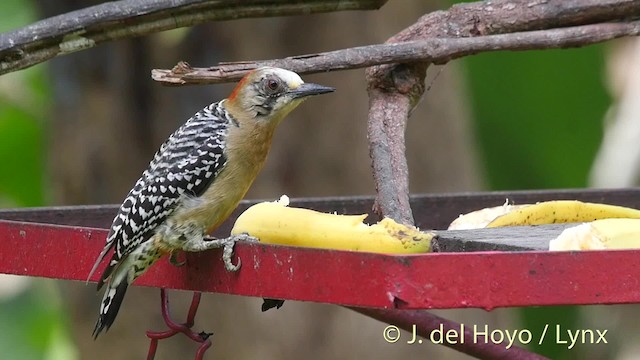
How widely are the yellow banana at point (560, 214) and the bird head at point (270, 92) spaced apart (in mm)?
694

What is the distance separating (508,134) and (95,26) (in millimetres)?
4459

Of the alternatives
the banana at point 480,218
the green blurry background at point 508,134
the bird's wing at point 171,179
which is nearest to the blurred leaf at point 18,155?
the green blurry background at point 508,134

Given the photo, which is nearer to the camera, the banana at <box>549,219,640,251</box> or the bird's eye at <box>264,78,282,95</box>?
the banana at <box>549,219,640,251</box>

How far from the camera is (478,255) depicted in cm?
211

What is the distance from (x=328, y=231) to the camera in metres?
2.56

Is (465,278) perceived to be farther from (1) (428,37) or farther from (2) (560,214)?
(1) (428,37)

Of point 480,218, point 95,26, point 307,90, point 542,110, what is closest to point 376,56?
point 307,90

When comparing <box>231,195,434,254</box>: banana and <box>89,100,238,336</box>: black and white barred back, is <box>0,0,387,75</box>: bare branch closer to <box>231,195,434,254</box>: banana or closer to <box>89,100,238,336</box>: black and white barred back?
<box>89,100,238,336</box>: black and white barred back

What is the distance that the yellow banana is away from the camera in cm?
313

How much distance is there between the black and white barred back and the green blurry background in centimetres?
378

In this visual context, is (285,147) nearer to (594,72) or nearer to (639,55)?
(594,72)

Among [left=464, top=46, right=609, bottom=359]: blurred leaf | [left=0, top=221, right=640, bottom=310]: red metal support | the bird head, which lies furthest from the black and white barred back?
[left=464, top=46, right=609, bottom=359]: blurred leaf

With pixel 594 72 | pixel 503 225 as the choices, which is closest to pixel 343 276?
pixel 503 225

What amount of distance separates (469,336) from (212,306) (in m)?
2.41
